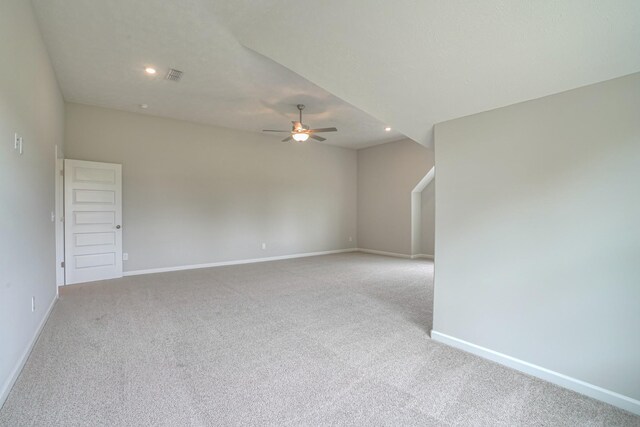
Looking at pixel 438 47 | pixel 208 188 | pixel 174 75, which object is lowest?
pixel 208 188

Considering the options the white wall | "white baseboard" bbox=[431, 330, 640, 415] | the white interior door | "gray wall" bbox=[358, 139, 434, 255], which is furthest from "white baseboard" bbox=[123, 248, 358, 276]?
"white baseboard" bbox=[431, 330, 640, 415]

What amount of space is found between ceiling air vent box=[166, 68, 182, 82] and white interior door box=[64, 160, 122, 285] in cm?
218

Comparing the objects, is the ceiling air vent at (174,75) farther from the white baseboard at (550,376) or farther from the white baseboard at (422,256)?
the white baseboard at (422,256)

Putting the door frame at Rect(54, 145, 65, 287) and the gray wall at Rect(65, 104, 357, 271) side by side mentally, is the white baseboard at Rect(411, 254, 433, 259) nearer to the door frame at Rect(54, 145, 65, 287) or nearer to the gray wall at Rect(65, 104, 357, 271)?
the gray wall at Rect(65, 104, 357, 271)

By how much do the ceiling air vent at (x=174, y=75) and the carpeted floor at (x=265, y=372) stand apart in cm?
301

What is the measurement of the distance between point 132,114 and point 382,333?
18.7 ft

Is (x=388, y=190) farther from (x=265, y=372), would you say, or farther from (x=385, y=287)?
(x=265, y=372)

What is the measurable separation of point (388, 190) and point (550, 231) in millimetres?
6204

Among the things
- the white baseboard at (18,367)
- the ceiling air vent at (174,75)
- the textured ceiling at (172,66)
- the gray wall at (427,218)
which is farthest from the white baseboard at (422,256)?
the white baseboard at (18,367)

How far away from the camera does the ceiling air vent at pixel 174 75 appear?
4.00m

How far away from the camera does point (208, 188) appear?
6504mm

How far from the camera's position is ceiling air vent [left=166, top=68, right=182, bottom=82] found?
4.00 m

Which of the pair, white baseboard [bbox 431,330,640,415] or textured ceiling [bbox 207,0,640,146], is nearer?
textured ceiling [bbox 207,0,640,146]

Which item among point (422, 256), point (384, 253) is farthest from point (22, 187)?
point (422, 256)
